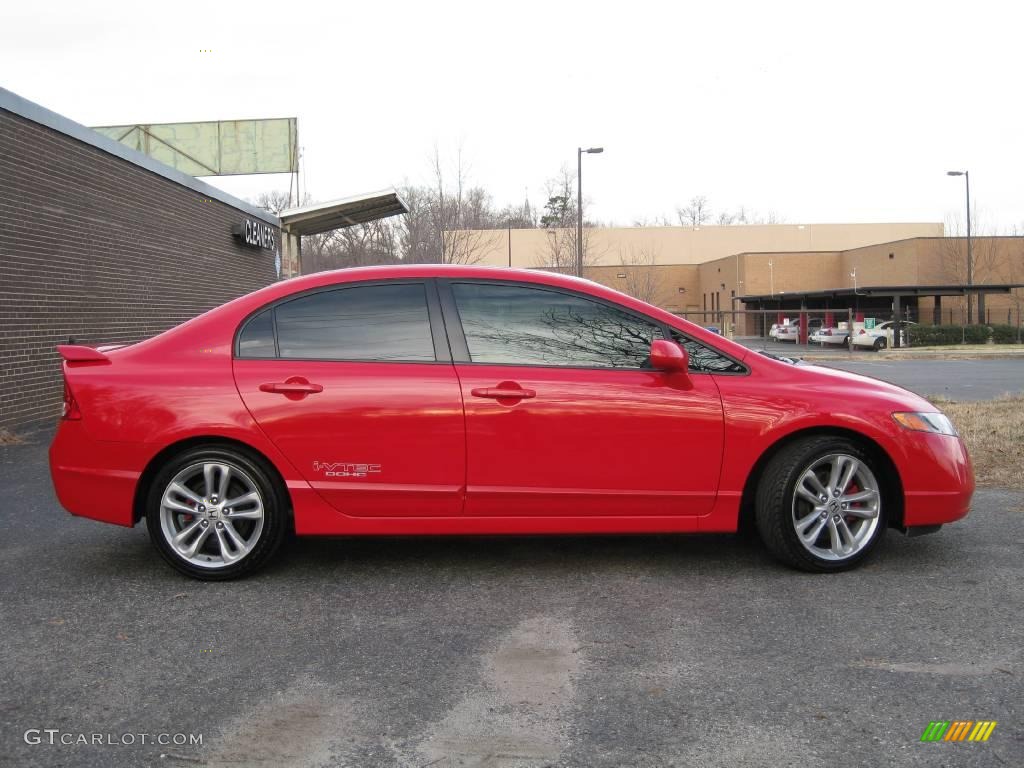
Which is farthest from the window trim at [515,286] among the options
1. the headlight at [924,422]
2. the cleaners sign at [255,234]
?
the cleaners sign at [255,234]

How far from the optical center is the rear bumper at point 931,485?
460 cm

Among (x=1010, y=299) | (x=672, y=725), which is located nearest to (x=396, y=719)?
(x=672, y=725)

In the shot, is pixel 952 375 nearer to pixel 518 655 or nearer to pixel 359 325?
pixel 359 325

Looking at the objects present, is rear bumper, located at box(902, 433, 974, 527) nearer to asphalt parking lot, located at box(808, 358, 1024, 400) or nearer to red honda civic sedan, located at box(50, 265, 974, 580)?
red honda civic sedan, located at box(50, 265, 974, 580)

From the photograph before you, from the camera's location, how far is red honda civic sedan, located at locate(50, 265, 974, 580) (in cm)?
446

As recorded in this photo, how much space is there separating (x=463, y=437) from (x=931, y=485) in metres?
2.40

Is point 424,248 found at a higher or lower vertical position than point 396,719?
higher

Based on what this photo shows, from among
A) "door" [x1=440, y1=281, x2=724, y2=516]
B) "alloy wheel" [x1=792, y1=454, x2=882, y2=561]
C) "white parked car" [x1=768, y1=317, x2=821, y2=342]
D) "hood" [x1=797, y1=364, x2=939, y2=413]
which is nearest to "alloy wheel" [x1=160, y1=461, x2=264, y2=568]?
"door" [x1=440, y1=281, x2=724, y2=516]

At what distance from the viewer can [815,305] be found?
51.7 m

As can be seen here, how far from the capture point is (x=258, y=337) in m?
4.62

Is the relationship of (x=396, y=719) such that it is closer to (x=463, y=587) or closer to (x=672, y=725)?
(x=672, y=725)

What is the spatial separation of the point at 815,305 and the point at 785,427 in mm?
49970

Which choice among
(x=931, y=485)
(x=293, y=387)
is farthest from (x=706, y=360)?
(x=293, y=387)

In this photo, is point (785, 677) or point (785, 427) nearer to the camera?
point (785, 677)
